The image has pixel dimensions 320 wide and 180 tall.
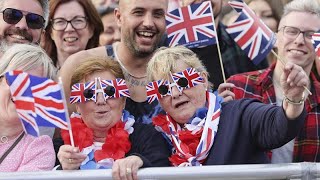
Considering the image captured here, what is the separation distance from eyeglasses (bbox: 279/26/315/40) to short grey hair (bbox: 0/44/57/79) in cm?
162

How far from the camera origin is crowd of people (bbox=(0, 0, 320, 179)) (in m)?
4.47

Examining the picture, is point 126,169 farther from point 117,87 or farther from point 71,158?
point 117,87

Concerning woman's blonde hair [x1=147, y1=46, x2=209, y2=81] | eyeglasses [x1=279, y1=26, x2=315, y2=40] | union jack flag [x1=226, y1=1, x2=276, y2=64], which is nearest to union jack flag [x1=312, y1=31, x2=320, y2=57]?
eyeglasses [x1=279, y1=26, x2=315, y2=40]

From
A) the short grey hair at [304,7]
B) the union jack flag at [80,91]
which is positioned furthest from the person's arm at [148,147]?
the short grey hair at [304,7]

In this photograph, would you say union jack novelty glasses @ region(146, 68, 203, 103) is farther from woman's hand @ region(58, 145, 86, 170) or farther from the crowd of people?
woman's hand @ region(58, 145, 86, 170)

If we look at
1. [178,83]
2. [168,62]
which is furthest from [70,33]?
[178,83]

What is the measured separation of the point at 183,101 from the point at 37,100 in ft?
2.91

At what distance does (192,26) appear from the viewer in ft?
18.7

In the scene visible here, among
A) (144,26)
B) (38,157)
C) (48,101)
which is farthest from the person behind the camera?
(144,26)

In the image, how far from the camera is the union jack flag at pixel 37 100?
416cm

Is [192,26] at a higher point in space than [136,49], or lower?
higher

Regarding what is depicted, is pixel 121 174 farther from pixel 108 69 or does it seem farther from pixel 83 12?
pixel 83 12

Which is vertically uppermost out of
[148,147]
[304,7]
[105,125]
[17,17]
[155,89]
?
[17,17]

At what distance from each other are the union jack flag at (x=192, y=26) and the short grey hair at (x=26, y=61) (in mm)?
1260
